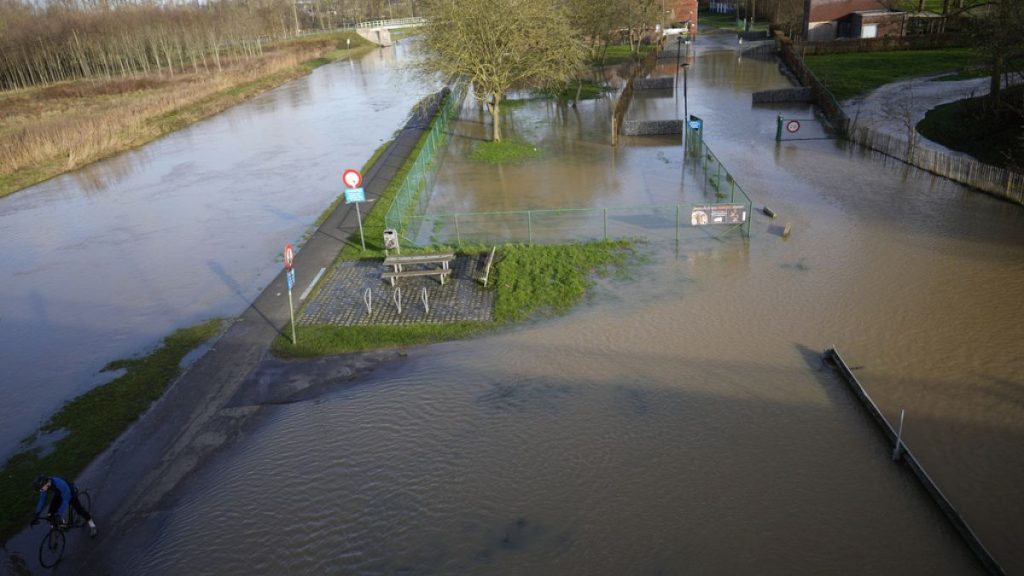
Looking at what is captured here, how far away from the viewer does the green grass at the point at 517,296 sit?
585 inches

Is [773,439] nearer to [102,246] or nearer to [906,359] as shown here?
[906,359]

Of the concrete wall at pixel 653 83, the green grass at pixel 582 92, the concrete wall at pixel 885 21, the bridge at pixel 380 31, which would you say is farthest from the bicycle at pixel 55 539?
the bridge at pixel 380 31

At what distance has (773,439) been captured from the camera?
11039 mm

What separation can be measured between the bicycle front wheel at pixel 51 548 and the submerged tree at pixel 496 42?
25308 mm

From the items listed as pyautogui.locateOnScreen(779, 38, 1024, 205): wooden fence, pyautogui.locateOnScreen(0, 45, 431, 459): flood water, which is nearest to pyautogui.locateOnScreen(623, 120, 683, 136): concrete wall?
pyautogui.locateOnScreen(779, 38, 1024, 205): wooden fence

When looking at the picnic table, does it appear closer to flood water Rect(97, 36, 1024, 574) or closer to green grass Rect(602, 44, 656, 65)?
flood water Rect(97, 36, 1024, 574)

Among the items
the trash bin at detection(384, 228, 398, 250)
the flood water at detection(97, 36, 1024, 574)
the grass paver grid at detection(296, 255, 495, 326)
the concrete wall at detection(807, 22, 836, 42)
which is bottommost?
the flood water at detection(97, 36, 1024, 574)

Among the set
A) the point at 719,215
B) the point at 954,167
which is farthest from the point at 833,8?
the point at 719,215

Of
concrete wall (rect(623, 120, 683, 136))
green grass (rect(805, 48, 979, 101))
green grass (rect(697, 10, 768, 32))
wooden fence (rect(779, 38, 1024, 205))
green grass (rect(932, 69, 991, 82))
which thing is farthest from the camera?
green grass (rect(697, 10, 768, 32))

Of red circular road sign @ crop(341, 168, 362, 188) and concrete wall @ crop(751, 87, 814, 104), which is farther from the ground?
red circular road sign @ crop(341, 168, 362, 188)

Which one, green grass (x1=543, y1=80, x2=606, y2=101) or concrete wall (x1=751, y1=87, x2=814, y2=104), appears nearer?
concrete wall (x1=751, y1=87, x2=814, y2=104)

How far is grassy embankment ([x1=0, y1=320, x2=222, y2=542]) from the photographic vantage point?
10.6m

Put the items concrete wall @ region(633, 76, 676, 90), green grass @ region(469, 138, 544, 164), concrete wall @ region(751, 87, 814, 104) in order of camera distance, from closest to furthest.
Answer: green grass @ region(469, 138, 544, 164) < concrete wall @ region(751, 87, 814, 104) < concrete wall @ region(633, 76, 676, 90)

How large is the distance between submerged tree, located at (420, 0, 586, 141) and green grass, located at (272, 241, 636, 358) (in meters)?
14.8
